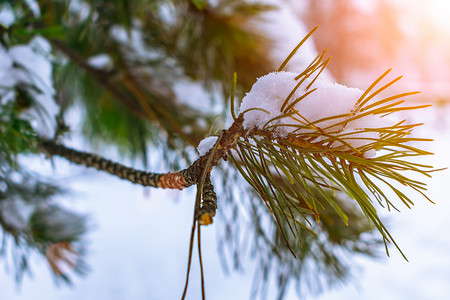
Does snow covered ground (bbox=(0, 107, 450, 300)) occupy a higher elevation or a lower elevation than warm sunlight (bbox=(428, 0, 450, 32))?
lower

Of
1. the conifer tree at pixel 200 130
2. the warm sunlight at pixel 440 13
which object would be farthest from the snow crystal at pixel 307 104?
the warm sunlight at pixel 440 13

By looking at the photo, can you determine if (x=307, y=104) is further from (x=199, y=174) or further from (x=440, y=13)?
(x=440, y=13)

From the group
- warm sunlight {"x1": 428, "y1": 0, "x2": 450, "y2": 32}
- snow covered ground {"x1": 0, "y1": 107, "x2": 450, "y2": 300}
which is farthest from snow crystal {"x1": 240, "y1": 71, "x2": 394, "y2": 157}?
warm sunlight {"x1": 428, "y1": 0, "x2": 450, "y2": 32}

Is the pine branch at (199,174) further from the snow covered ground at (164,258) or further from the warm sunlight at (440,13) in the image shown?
the warm sunlight at (440,13)

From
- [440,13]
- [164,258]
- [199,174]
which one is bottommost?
[199,174]

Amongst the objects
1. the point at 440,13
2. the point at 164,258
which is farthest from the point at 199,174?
the point at 440,13

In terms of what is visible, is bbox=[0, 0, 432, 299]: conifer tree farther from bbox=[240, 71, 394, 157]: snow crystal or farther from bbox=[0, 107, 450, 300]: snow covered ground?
bbox=[0, 107, 450, 300]: snow covered ground

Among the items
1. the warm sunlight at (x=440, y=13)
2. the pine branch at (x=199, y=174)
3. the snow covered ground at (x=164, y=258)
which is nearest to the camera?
the pine branch at (x=199, y=174)

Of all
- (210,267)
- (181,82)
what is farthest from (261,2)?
(210,267)

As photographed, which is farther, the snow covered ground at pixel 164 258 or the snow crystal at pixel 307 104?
the snow covered ground at pixel 164 258
